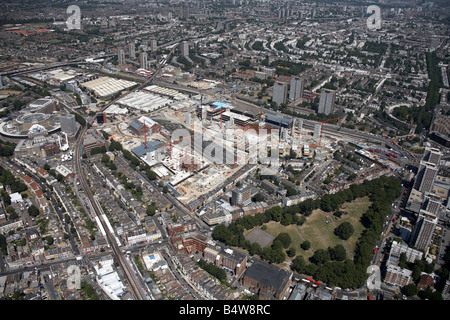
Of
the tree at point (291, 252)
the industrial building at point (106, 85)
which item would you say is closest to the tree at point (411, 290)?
the tree at point (291, 252)

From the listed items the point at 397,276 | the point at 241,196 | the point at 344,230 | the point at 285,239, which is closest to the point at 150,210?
the point at 241,196

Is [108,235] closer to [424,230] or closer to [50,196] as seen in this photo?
[50,196]

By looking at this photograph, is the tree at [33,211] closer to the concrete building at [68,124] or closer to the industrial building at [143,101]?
the concrete building at [68,124]

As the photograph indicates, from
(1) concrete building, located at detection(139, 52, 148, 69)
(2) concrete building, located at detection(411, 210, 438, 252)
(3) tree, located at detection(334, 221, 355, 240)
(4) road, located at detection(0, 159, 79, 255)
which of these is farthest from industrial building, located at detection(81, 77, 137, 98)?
(2) concrete building, located at detection(411, 210, 438, 252)

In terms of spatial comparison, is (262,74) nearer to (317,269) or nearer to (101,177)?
(101,177)

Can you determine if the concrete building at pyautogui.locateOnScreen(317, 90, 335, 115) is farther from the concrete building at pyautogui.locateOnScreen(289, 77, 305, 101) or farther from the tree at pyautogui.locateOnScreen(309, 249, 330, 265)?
the tree at pyautogui.locateOnScreen(309, 249, 330, 265)
